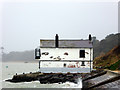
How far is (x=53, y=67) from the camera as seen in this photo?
139ft

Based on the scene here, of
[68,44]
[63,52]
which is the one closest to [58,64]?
[63,52]

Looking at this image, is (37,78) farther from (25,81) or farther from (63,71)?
(63,71)

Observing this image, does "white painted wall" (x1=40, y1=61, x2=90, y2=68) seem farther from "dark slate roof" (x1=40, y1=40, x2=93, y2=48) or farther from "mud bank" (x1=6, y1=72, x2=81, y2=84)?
"dark slate roof" (x1=40, y1=40, x2=93, y2=48)

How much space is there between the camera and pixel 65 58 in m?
42.3

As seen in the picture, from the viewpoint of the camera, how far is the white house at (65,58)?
42250 millimetres

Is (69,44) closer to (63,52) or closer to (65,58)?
(63,52)

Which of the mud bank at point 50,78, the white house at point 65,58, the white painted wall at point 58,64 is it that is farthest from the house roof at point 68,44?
the mud bank at point 50,78

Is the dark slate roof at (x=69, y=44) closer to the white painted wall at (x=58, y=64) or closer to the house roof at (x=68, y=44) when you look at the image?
the house roof at (x=68, y=44)

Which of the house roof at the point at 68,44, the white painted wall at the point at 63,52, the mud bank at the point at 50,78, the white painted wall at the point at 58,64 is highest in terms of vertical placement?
the house roof at the point at 68,44

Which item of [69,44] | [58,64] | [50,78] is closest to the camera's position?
[50,78]

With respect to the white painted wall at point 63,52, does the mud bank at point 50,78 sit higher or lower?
lower

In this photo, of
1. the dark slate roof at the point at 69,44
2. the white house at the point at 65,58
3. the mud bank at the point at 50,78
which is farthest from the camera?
the dark slate roof at the point at 69,44

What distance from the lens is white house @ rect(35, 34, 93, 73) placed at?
139ft

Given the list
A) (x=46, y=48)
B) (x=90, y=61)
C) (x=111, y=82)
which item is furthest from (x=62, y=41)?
(x=111, y=82)
